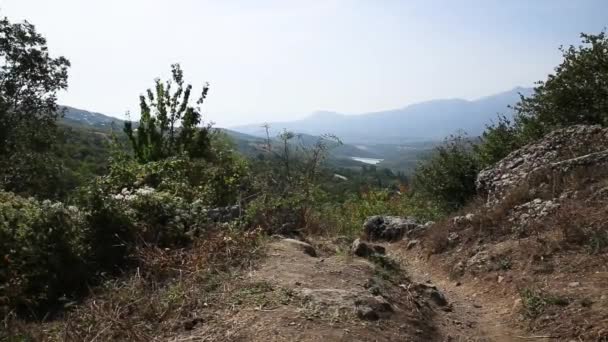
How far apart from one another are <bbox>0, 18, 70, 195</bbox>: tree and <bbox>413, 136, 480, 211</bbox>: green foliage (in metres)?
14.9

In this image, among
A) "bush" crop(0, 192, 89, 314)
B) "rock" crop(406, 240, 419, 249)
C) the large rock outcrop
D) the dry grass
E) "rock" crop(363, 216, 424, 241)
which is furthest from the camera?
"rock" crop(363, 216, 424, 241)

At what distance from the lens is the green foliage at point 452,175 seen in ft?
53.8

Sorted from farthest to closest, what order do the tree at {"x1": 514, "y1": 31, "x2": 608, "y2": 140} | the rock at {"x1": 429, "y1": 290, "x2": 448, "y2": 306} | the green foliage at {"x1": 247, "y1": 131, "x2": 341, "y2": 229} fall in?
1. the tree at {"x1": 514, "y1": 31, "x2": 608, "y2": 140}
2. the green foliage at {"x1": 247, "y1": 131, "x2": 341, "y2": 229}
3. the rock at {"x1": 429, "y1": 290, "x2": 448, "y2": 306}

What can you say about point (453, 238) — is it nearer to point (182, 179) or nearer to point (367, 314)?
point (367, 314)

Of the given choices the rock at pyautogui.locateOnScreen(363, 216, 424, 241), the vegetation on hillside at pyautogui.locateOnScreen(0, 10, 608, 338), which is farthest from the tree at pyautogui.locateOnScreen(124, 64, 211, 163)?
the rock at pyautogui.locateOnScreen(363, 216, 424, 241)

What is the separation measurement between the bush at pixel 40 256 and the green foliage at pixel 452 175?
40.2 ft

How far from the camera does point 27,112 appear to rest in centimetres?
2066

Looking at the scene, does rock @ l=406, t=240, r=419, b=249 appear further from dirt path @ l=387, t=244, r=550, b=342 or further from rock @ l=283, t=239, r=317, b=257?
rock @ l=283, t=239, r=317, b=257

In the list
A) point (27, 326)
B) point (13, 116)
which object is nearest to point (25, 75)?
point (13, 116)

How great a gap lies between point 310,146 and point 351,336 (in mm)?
11720

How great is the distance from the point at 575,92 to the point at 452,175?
14.8ft

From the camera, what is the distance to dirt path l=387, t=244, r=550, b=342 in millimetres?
4934

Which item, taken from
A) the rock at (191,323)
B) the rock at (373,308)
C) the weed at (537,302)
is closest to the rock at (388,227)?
the weed at (537,302)

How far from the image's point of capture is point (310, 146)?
15.4 meters
